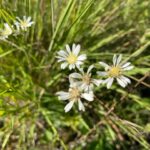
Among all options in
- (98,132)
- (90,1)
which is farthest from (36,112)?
(90,1)

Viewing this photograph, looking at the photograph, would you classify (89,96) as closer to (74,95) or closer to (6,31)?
(74,95)

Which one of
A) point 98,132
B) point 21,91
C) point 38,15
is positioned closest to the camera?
point 21,91

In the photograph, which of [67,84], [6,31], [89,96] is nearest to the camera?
[89,96]

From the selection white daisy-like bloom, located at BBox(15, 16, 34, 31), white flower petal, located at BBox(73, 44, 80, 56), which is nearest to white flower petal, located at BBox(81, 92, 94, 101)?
white flower petal, located at BBox(73, 44, 80, 56)

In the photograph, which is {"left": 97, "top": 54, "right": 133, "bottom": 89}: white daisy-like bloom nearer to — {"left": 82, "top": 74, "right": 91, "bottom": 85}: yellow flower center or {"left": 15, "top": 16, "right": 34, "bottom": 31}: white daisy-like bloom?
{"left": 82, "top": 74, "right": 91, "bottom": 85}: yellow flower center

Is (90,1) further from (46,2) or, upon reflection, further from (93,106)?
(93,106)

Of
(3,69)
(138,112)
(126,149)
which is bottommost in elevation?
(126,149)

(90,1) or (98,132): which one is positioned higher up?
(90,1)

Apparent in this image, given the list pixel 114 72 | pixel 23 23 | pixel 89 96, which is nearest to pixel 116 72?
pixel 114 72

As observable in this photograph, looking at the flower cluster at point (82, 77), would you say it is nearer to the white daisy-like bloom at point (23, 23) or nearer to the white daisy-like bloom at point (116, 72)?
the white daisy-like bloom at point (116, 72)
